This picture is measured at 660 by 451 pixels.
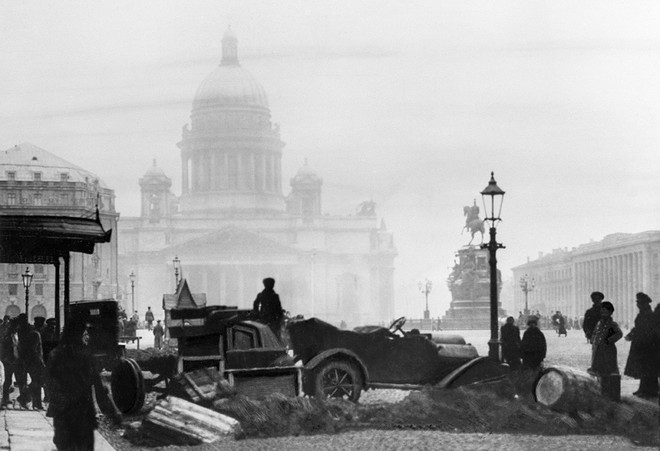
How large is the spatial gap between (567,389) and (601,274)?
92765 mm

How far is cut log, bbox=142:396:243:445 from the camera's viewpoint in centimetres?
1429

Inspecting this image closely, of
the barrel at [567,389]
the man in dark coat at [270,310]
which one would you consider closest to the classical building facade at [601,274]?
the man in dark coat at [270,310]

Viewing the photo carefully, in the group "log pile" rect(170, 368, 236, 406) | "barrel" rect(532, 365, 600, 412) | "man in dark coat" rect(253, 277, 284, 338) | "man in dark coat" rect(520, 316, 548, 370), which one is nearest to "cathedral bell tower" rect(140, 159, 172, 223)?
"man in dark coat" rect(253, 277, 284, 338)

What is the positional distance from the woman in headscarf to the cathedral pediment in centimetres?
10133

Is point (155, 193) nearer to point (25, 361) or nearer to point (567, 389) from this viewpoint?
point (25, 361)

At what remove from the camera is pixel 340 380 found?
17516mm

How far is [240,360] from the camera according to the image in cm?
1725

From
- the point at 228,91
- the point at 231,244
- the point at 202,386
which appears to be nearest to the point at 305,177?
the point at 231,244

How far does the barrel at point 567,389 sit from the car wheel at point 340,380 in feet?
9.45

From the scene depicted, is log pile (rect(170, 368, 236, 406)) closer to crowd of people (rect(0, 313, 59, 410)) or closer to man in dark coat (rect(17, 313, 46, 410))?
crowd of people (rect(0, 313, 59, 410))

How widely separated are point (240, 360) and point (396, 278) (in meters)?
108

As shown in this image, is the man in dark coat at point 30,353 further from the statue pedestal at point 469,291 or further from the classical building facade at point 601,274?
the classical building facade at point 601,274

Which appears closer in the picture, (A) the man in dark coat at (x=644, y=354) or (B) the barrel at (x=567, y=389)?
(B) the barrel at (x=567, y=389)

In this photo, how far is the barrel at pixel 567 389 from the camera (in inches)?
600
